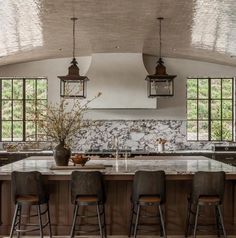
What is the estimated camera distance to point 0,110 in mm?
10641

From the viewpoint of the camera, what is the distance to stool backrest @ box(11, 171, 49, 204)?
537cm

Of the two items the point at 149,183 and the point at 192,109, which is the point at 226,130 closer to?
the point at 192,109

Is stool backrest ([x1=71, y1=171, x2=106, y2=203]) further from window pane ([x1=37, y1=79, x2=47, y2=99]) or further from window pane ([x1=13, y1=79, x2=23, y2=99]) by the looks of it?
window pane ([x1=13, y1=79, x2=23, y2=99])

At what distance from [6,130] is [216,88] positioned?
14.9ft

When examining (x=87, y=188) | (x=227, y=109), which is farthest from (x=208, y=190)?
(x=227, y=109)

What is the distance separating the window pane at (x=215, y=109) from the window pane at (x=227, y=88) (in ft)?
0.67

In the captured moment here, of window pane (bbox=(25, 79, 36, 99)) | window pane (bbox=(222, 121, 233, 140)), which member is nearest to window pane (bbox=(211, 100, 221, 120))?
window pane (bbox=(222, 121, 233, 140))

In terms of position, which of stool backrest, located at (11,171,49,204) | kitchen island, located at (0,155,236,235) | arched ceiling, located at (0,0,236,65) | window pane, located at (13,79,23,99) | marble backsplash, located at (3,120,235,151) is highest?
arched ceiling, located at (0,0,236,65)

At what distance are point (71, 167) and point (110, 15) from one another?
6.38 feet

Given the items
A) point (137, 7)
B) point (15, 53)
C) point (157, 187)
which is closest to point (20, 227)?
point (157, 187)

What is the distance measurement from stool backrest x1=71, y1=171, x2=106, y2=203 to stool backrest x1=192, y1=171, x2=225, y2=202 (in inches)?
40.9

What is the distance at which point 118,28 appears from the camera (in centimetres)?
720

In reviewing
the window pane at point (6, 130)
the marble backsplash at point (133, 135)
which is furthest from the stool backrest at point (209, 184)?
the window pane at point (6, 130)

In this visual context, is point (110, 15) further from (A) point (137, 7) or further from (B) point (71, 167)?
(B) point (71, 167)
